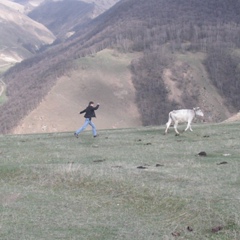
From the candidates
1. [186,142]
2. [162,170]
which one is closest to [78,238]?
[162,170]

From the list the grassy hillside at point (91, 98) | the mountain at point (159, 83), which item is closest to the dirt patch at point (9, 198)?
the grassy hillside at point (91, 98)

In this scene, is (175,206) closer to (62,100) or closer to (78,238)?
(78,238)

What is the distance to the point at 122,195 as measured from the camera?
13.9 m

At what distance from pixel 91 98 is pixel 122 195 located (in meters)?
146

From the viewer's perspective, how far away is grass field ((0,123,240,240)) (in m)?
11.1

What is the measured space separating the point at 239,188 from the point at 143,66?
6674 inches

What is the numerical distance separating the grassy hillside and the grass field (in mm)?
115667

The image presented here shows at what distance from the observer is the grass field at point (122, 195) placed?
1115cm

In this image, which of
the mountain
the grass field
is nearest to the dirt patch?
the grass field

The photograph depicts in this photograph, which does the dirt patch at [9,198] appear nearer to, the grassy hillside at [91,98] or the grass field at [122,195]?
the grass field at [122,195]

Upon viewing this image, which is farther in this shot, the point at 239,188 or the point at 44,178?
the point at 44,178

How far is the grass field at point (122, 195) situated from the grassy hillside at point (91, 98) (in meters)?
116

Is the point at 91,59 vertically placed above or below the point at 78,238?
above

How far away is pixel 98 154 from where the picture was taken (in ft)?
72.1
